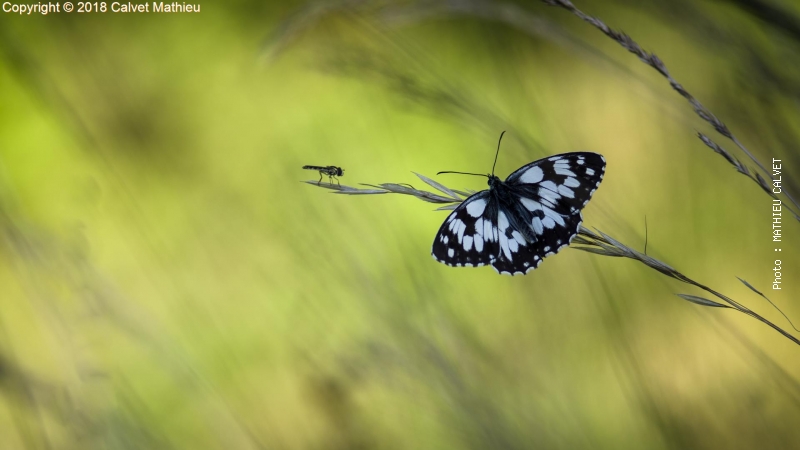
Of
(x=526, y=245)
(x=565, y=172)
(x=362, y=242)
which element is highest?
(x=362, y=242)

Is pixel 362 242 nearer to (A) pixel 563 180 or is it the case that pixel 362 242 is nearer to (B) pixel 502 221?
(B) pixel 502 221

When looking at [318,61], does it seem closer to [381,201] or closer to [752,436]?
[381,201]

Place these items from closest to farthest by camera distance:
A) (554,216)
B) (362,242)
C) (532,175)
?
1. (554,216)
2. (532,175)
3. (362,242)

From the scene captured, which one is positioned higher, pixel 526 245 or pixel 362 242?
pixel 362 242

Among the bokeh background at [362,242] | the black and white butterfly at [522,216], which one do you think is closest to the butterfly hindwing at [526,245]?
the black and white butterfly at [522,216]

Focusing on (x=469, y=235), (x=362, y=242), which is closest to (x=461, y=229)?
(x=469, y=235)

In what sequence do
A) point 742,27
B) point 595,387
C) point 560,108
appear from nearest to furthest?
point 742,27 → point 595,387 → point 560,108

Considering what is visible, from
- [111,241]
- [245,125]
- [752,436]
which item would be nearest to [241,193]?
[245,125]
